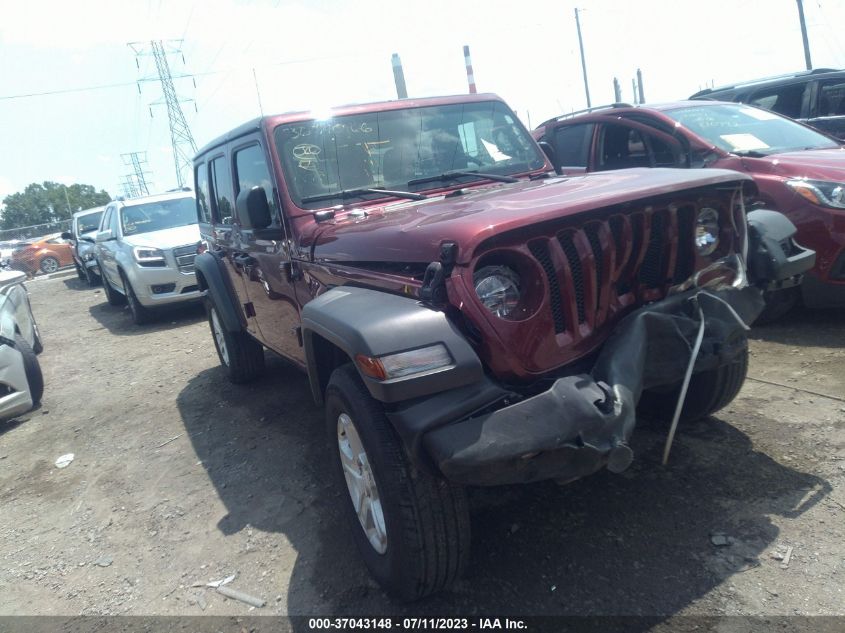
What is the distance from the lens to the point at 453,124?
4.04 meters

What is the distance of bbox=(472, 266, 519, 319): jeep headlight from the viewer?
238 centimetres

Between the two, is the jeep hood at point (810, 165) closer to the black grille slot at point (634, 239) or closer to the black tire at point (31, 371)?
the black grille slot at point (634, 239)

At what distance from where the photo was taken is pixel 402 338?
218 centimetres

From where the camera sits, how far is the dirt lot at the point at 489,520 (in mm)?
2551

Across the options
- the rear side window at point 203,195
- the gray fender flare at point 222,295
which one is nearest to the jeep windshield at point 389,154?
the gray fender flare at point 222,295

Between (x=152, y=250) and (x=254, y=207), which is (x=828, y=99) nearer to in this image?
(x=254, y=207)

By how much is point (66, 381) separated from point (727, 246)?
6.77 meters

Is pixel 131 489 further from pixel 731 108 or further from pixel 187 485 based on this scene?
pixel 731 108

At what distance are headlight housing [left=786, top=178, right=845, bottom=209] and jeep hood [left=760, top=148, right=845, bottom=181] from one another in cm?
5

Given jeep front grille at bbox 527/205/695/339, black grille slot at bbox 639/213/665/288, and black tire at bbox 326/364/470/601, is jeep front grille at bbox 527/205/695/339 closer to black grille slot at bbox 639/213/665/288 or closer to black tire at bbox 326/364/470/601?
black grille slot at bbox 639/213/665/288


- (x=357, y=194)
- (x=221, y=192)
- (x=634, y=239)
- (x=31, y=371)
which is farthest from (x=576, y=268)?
(x=31, y=371)

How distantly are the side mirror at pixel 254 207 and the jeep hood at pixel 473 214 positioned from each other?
10.2 inches

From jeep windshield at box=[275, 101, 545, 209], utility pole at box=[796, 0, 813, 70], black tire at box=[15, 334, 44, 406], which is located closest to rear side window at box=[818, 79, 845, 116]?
jeep windshield at box=[275, 101, 545, 209]

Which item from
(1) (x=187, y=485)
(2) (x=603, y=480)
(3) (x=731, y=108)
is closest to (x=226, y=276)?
(1) (x=187, y=485)
